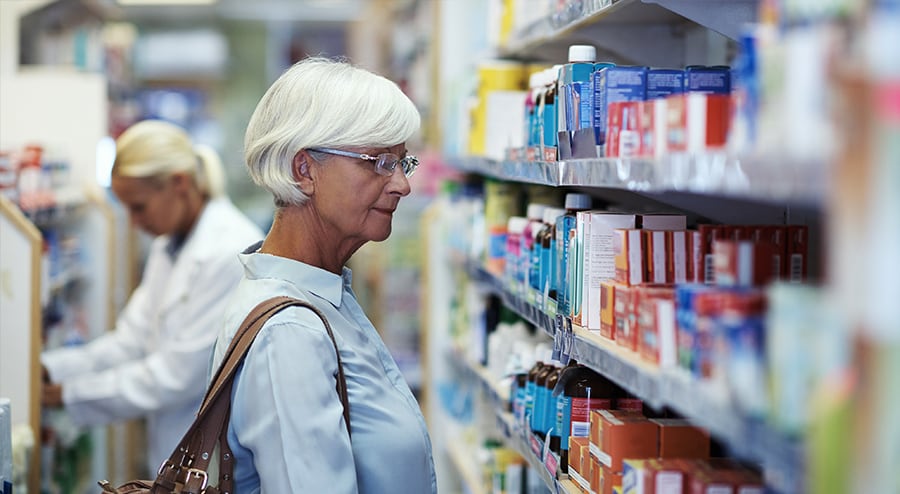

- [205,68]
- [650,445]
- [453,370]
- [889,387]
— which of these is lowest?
[453,370]

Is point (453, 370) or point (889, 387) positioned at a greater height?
point (889, 387)

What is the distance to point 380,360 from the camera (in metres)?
2.39

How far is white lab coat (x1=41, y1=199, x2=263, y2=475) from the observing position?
4.05 m

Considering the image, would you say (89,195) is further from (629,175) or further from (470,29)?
(629,175)

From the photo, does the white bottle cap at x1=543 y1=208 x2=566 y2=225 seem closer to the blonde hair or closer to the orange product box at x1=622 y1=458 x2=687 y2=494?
the orange product box at x1=622 y1=458 x2=687 y2=494

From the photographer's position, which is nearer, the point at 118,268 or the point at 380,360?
the point at 380,360

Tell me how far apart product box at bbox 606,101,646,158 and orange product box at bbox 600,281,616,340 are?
0.27 m

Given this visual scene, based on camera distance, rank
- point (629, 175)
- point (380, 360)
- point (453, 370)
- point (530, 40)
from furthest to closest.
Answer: point (453, 370), point (530, 40), point (380, 360), point (629, 175)

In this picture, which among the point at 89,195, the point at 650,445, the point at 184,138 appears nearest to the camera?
the point at 650,445

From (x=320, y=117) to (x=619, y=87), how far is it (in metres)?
0.61

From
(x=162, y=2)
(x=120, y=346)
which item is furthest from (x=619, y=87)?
(x=162, y=2)

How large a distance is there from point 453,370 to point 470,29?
164 cm

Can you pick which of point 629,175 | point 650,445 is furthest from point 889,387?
point 650,445

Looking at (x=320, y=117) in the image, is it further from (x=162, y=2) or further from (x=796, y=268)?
(x=162, y=2)
